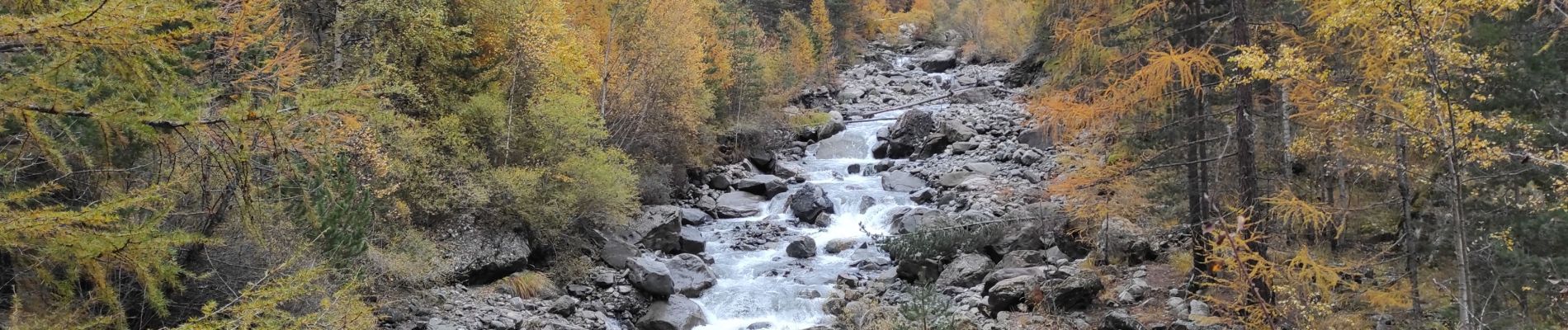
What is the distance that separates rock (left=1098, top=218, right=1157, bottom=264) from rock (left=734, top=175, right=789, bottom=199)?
12.0 meters

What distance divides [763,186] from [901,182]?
4.38 metres

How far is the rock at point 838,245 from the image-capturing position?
19.8 metres

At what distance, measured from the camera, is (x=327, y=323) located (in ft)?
25.8

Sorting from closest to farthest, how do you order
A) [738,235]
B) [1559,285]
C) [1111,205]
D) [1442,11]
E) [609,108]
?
[1442,11] → [1559,285] → [1111,205] → [738,235] → [609,108]

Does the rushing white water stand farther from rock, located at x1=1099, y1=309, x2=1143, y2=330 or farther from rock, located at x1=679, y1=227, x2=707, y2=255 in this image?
rock, located at x1=1099, y1=309, x2=1143, y2=330

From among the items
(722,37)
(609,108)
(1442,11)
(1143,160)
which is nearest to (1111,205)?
(1143,160)

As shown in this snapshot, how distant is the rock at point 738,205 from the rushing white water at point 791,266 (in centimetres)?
33

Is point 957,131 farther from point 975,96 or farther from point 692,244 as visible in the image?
point 692,244

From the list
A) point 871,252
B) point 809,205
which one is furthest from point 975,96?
point 871,252

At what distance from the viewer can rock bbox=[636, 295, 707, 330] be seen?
1455cm

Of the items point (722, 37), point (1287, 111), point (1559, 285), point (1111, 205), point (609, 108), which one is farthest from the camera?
point (722, 37)

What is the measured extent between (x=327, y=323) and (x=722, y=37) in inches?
1010

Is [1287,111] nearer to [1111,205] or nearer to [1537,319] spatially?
[1111,205]

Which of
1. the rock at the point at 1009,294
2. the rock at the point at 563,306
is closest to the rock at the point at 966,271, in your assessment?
the rock at the point at 1009,294
